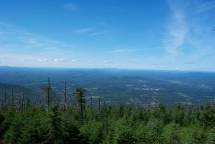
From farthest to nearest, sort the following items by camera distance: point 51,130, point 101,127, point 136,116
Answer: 1. point 136,116
2. point 101,127
3. point 51,130

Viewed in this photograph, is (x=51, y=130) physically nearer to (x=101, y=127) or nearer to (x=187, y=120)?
(x=101, y=127)

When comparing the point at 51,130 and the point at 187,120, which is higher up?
the point at 51,130

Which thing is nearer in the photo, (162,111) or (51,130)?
(51,130)

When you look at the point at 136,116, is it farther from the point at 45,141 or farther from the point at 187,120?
the point at 45,141

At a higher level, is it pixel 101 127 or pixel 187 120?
pixel 101 127

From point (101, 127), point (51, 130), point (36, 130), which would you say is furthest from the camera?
point (101, 127)

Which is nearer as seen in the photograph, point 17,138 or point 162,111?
point 17,138

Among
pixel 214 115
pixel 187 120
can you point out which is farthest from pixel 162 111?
pixel 214 115

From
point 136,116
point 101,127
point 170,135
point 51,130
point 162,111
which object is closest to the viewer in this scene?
point 51,130

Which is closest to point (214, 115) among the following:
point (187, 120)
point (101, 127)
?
point (187, 120)
